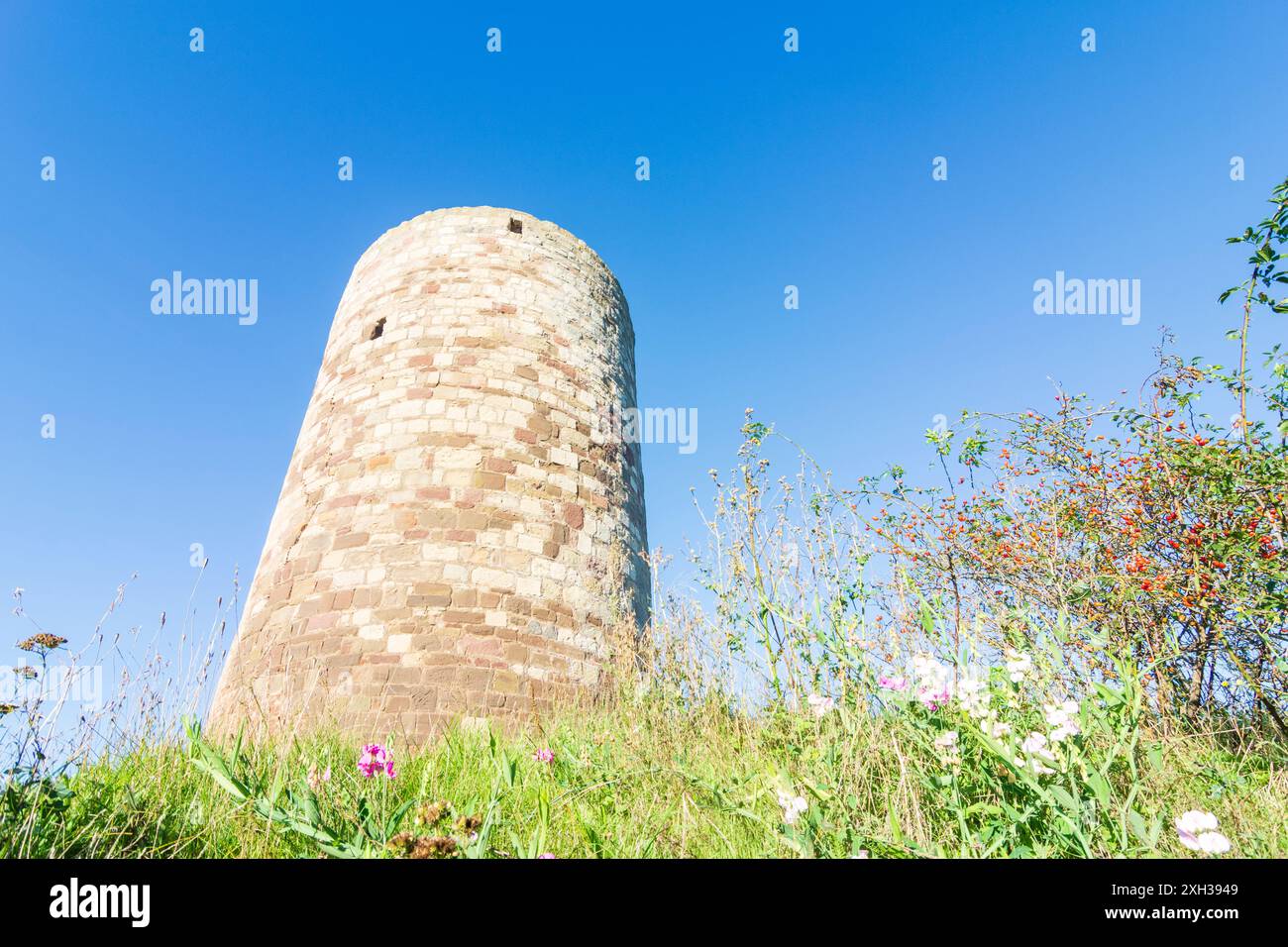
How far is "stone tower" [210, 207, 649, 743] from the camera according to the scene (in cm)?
479

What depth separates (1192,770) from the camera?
2242 mm

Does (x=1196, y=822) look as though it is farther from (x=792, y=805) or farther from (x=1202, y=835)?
(x=792, y=805)

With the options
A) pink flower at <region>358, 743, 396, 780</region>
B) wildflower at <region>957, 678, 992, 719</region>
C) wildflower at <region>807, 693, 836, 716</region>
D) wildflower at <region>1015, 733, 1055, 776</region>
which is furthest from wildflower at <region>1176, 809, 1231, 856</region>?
pink flower at <region>358, 743, 396, 780</region>

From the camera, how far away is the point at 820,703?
2420mm

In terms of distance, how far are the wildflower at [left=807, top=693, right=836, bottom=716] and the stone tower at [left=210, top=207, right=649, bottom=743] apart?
284 centimetres

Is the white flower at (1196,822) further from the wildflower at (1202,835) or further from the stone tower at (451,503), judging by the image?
the stone tower at (451,503)

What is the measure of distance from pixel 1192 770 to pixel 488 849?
7.52 feet

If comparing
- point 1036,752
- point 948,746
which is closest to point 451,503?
point 948,746

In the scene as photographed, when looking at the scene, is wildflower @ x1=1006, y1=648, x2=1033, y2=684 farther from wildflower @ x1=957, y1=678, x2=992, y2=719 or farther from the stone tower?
the stone tower

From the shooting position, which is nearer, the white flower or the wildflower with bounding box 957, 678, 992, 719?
the white flower
